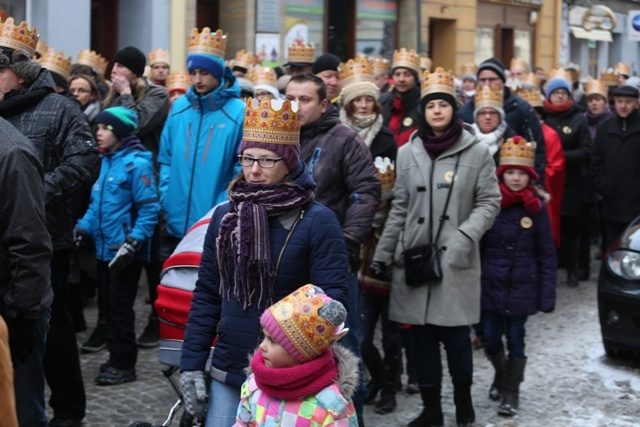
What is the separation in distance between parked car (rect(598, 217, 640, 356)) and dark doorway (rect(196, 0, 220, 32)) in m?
13.0

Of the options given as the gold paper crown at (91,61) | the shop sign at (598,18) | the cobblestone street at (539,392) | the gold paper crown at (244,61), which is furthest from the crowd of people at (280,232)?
the shop sign at (598,18)

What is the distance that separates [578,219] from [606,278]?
3788 millimetres

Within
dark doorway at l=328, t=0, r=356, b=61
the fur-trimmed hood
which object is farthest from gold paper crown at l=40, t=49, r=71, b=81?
dark doorway at l=328, t=0, r=356, b=61

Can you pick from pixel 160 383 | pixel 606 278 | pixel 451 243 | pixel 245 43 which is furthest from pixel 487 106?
pixel 245 43

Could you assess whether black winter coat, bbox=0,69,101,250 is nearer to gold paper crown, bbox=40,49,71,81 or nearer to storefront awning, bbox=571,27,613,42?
gold paper crown, bbox=40,49,71,81

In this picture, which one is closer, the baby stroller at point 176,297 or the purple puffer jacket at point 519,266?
the baby stroller at point 176,297

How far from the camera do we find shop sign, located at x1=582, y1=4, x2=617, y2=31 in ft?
107

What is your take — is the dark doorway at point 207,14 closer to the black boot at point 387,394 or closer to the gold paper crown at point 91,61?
the gold paper crown at point 91,61

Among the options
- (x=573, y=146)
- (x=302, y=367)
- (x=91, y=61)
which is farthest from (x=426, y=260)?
(x=573, y=146)

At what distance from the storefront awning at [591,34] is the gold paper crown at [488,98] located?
25.0 m

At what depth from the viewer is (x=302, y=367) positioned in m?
4.24

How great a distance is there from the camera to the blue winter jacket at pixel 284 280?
15.7 feet

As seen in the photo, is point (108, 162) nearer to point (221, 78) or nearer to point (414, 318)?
point (221, 78)

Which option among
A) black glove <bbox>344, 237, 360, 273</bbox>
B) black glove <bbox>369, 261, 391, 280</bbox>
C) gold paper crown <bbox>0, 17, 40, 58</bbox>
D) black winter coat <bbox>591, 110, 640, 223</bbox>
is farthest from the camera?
black winter coat <bbox>591, 110, 640, 223</bbox>
